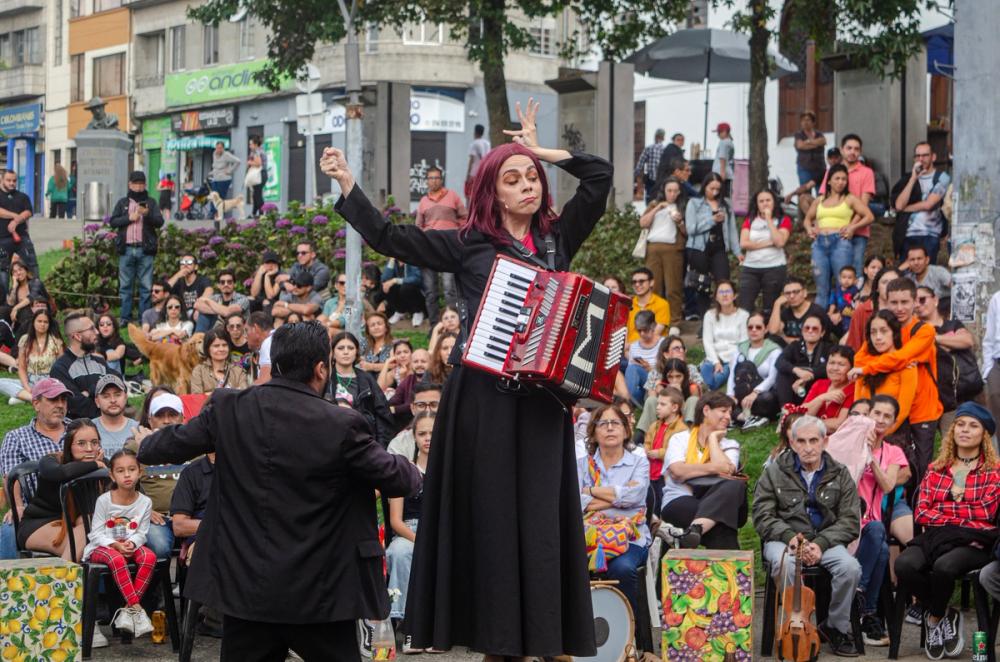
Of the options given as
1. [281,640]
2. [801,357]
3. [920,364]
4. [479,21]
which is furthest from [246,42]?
[281,640]

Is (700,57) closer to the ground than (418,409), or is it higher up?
higher up

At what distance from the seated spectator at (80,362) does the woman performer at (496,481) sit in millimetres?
7924

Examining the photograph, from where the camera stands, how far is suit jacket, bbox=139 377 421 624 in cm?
551

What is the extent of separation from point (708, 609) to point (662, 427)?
9.40ft

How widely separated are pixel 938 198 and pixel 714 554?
890 cm

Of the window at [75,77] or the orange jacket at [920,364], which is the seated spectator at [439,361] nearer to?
the orange jacket at [920,364]

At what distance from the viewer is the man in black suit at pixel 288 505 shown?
18.1 ft

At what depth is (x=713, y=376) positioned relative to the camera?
14258mm

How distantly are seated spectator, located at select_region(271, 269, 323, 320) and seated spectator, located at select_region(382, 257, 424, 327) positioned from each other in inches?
52.3

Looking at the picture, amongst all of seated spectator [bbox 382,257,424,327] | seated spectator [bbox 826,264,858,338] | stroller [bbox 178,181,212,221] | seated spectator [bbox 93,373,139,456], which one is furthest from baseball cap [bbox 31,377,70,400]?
stroller [bbox 178,181,212,221]

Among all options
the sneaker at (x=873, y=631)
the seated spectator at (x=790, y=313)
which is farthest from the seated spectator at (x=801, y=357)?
the sneaker at (x=873, y=631)

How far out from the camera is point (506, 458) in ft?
18.5

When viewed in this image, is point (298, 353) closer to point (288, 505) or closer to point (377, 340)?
point (288, 505)

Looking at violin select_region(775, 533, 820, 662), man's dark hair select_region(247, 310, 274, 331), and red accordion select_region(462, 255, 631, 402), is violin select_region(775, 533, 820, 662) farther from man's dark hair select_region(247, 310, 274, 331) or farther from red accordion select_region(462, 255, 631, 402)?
man's dark hair select_region(247, 310, 274, 331)
